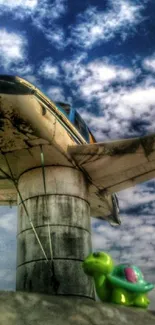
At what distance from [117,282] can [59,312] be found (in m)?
2.11

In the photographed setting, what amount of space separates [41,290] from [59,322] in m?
3.93

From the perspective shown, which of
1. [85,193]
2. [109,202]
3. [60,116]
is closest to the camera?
[60,116]

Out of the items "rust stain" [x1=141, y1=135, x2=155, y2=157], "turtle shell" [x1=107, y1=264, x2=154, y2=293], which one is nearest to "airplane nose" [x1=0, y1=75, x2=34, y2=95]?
"rust stain" [x1=141, y1=135, x2=155, y2=157]

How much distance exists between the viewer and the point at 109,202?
14289 mm

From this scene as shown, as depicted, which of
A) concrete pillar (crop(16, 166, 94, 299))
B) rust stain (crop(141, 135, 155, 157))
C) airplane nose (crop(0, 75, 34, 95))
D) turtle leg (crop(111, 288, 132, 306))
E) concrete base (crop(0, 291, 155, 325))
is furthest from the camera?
rust stain (crop(141, 135, 155, 157))

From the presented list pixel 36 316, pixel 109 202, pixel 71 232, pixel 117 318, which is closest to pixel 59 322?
pixel 36 316

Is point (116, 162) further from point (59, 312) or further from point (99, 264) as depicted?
point (59, 312)

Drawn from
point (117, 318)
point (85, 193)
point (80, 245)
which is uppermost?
point (85, 193)

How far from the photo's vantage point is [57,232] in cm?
997

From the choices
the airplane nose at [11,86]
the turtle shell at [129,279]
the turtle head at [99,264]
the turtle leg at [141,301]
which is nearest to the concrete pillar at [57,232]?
the turtle head at [99,264]

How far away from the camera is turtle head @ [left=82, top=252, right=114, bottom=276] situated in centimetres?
782

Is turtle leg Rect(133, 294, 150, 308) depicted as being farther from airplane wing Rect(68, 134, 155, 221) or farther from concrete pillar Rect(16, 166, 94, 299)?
airplane wing Rect(68, 134, 155, 221)

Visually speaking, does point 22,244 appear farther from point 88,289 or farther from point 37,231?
point 88,289

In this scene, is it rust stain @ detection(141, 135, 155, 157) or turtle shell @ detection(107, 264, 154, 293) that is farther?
rust stain @ detection(141, 135, 155, 157)
